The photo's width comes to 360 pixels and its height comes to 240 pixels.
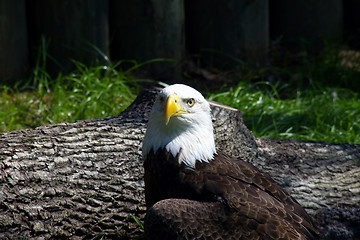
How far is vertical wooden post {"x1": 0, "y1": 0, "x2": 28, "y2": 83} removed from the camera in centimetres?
A: 555

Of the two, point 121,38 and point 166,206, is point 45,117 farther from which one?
point 166,206

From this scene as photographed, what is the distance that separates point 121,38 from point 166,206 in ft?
11.4

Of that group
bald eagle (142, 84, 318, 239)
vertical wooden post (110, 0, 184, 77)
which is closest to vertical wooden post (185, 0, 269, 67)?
vertical wooden post (110, 0, 184, 77)

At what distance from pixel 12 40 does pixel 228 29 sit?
2487 mm

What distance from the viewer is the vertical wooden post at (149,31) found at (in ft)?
19.5

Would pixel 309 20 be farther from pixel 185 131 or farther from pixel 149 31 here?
pixel 185 131

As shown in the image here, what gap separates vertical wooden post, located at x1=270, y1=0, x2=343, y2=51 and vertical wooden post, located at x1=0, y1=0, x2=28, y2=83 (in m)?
3.21

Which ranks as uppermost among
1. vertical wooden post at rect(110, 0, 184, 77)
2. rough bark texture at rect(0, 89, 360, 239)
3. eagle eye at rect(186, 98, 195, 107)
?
vertical wooden post at rect(110, 0, 184, 77)

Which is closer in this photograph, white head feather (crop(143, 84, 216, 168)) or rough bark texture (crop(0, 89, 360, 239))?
white head feather (crop(143, 84, 216, 168))

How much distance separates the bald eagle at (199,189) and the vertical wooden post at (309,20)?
13.1 ft

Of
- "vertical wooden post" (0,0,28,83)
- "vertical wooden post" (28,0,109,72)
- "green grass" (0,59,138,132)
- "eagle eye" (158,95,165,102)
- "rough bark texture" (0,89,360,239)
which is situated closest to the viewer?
"eagle eye" (158,95,165,102)

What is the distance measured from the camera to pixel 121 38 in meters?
6.09

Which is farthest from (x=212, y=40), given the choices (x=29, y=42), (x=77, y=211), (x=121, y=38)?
(x=77, y=211)

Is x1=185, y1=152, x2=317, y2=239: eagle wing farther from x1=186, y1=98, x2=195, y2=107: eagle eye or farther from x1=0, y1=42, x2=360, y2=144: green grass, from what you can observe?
x1=0, y1=42, x2=360, y2=144: green grass
